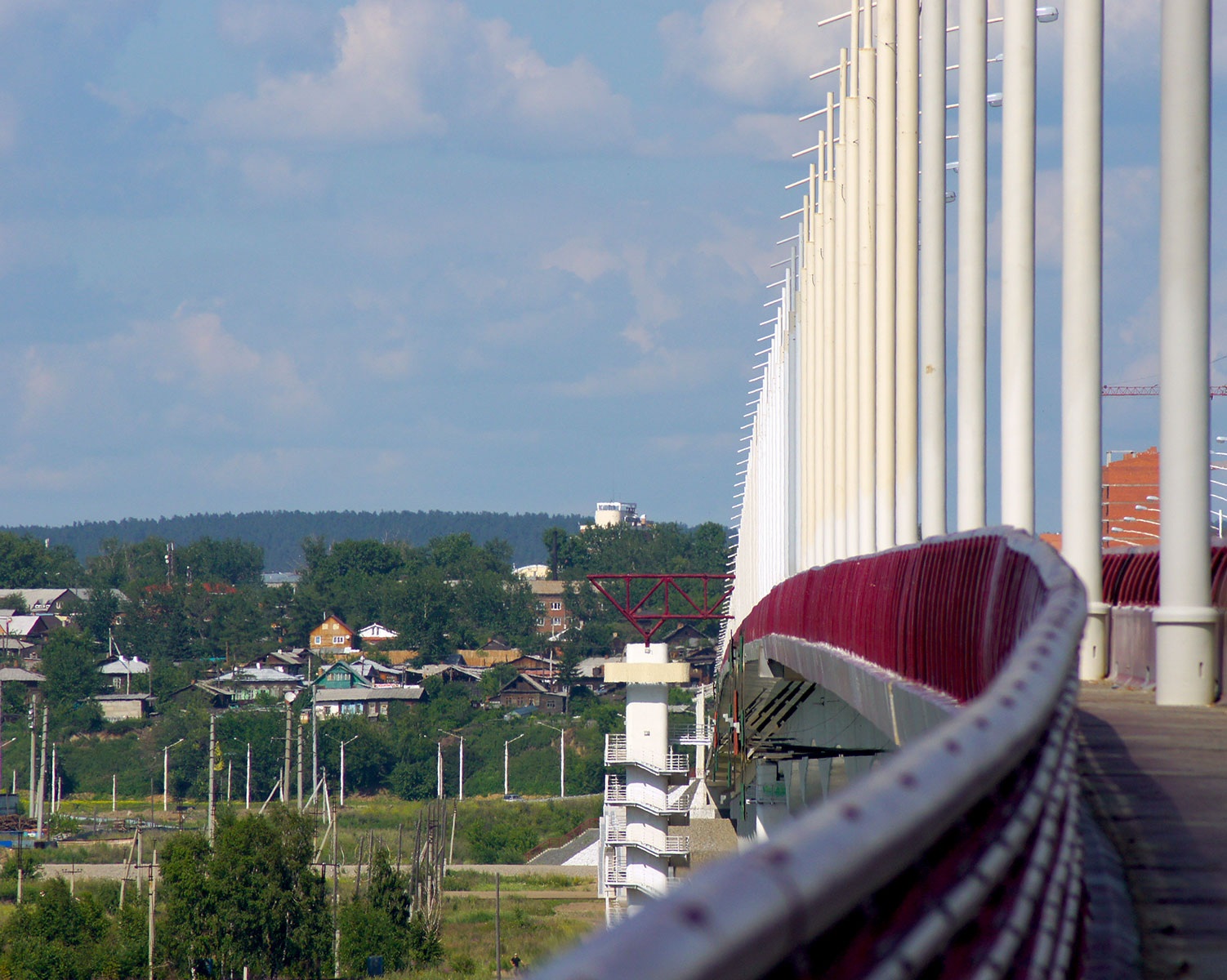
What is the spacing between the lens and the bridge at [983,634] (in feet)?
9.25

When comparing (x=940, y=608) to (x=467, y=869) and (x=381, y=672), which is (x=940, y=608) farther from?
(x=381, y=672)

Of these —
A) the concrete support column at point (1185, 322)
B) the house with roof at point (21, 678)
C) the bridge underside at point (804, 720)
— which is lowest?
the house with roof at point (21, 678)

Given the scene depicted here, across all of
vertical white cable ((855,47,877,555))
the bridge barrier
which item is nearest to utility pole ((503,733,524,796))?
Answer: vertical white cable ((855,47,877,555))

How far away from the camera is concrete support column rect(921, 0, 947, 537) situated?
26.5m

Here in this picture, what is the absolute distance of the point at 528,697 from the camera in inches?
6969

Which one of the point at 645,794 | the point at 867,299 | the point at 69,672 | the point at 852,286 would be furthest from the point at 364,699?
the point at 867,299

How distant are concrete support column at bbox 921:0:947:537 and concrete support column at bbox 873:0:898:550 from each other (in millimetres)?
5098

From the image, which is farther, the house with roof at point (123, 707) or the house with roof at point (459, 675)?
the house with roof at point (459, 675)

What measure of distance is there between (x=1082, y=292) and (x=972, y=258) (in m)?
7.12

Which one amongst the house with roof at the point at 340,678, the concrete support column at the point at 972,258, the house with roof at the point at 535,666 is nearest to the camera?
the concrete support column at the point at 972,258

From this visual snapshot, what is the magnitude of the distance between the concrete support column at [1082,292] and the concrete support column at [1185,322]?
9.99 ft

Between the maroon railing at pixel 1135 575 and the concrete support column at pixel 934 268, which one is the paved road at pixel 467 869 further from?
the maroon railing at pixel 1135 575

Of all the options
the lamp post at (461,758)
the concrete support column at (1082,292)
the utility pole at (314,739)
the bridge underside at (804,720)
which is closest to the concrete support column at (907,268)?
the bridge underside at (804,720)

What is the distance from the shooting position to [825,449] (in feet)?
149
